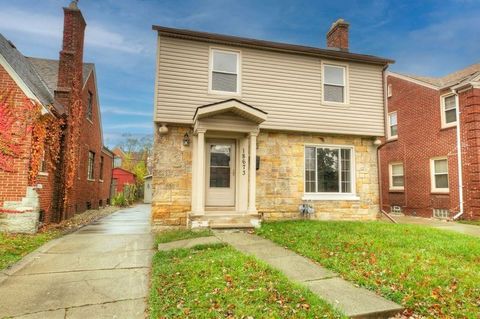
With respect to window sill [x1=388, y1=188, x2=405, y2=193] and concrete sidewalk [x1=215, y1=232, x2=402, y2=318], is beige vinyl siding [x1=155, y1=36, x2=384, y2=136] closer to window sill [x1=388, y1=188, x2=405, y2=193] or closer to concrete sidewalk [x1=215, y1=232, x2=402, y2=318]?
concrete sidewalk [x1=215, y1=232, x2=402, y2=318]

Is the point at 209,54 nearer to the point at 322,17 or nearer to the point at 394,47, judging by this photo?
the point at 322,17

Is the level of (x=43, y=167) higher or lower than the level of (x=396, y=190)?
higher

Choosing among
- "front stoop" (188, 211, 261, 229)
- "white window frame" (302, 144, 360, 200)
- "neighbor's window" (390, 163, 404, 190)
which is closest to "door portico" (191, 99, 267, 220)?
"front stoop" (188, 211, 261, 229)

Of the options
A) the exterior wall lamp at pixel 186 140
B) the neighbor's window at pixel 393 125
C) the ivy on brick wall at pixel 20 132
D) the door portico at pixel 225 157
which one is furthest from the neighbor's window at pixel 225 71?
the neighbor's window at pixel 393 125

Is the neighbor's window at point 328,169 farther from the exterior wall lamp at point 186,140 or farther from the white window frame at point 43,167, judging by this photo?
the white window frame at point 43,167

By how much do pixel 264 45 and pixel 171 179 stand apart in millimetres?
5307

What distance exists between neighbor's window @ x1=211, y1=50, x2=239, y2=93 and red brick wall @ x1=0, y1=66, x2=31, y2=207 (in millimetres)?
5585

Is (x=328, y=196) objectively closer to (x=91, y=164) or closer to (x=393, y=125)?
(x=393, y=125)

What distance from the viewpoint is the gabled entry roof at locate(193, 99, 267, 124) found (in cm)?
826

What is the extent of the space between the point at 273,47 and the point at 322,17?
16447mm

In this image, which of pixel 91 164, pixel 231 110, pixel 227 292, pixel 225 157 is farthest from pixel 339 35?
pixel 91 164

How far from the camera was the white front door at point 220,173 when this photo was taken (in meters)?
9.41

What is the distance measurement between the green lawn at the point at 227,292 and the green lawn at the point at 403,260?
1199mm

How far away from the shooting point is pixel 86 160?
1475 centimetres
